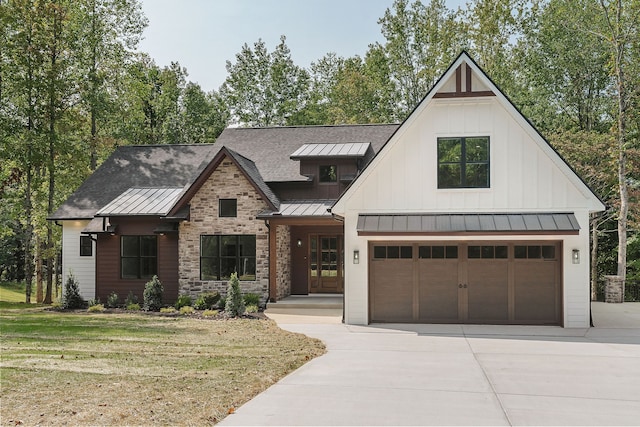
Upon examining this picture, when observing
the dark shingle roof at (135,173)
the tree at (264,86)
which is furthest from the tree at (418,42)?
the dark shingle roof at (135,173)

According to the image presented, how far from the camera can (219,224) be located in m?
18.1

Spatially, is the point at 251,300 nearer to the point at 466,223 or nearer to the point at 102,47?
the point at 466,223

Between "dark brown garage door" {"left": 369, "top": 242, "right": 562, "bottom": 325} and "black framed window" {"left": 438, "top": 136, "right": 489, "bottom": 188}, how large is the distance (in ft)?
5.22

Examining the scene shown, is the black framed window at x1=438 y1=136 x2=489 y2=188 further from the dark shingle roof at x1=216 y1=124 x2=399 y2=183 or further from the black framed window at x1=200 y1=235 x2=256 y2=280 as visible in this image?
the black framed window at x1=200 y1=235 x2=256 y2=280

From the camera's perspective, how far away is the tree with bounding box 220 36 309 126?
3819 cm

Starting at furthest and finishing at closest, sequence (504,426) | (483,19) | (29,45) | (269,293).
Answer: (483,19)
(29,45)
(269,293)
(504,426)

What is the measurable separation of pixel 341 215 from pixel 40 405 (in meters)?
9.52

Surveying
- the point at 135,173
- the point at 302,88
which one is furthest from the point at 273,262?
the point at 302,88

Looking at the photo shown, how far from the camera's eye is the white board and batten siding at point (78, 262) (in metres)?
20.0

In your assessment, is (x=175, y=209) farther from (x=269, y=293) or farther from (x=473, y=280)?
(x=473, y=280)

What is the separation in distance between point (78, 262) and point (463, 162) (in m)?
13.9

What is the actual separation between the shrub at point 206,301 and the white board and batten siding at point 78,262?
497cm

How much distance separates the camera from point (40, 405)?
6629mm

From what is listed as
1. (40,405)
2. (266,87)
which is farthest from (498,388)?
(266,87)
